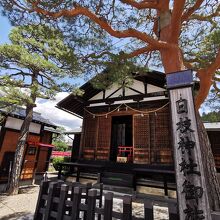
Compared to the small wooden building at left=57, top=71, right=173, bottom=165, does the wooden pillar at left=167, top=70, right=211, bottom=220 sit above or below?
below

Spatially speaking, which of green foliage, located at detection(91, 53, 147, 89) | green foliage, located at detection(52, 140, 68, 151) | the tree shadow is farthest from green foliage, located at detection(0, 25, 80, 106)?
green foliage, located at detection(52, 140, 68, 151)

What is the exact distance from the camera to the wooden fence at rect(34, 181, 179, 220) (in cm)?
260

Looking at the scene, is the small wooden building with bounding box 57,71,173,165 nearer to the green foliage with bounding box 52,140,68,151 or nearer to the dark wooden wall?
the dark wooden wall

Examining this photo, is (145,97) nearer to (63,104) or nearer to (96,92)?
(96,92)

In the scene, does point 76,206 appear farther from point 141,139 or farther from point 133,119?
point 133,119

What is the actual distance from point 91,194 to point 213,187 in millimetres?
2709

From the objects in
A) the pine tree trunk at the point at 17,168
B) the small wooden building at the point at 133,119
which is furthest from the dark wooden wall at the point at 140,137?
the pine tree trunk at the point at 17,168

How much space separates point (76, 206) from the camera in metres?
3.09

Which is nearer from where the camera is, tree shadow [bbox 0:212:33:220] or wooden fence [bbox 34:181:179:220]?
wooden fence [bbox 34:181:179:220]

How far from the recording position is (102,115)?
32.0ft

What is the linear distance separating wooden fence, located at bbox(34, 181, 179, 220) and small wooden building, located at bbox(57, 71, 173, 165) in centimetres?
482

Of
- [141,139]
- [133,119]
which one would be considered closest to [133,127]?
[133,119]

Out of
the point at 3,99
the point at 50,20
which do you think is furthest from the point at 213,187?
the point at 3,99

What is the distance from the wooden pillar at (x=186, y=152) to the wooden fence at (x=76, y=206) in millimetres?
261
